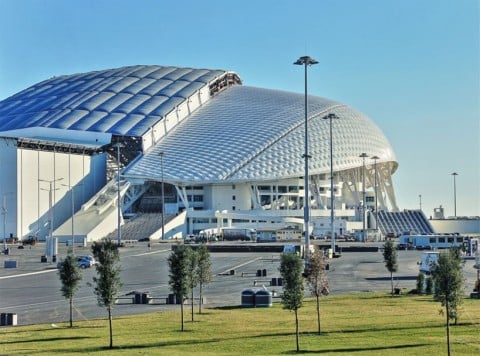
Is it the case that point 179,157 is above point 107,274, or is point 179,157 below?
above

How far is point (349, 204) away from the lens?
472 ft

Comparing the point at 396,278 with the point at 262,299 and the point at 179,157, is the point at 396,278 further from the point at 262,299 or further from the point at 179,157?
the point at 179,157

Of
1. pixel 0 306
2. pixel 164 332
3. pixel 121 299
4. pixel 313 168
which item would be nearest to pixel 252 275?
pixel 121 299

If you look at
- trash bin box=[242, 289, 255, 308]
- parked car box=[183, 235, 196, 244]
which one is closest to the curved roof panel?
parked car box=[183, 235, 196, 244]

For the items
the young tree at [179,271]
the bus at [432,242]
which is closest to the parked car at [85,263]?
the young tree at [179,271]

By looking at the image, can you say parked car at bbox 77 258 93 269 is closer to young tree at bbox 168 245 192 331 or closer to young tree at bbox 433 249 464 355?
young tree at bbox 168 245 192 331

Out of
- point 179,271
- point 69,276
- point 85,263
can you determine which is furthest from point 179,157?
point 179,271

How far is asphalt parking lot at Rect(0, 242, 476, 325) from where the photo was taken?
4206 cm

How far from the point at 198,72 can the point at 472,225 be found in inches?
2247

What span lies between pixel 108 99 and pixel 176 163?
2226 centimetres

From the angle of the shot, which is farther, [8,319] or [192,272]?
[192,272]

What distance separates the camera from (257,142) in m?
131

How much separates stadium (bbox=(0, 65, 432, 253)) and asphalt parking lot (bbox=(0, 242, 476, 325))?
105 feet

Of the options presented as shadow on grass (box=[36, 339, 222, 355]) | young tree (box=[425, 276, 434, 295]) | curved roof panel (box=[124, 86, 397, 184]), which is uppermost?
curved roof panel (box=[124, 86, 397, 184])
